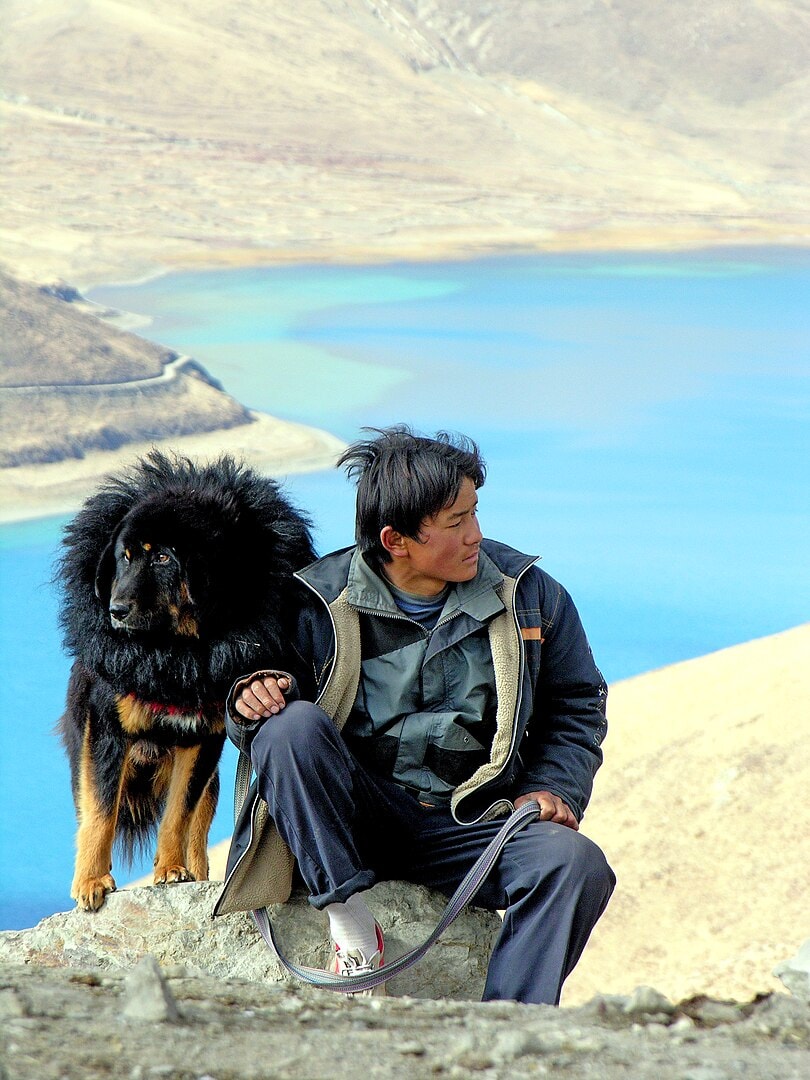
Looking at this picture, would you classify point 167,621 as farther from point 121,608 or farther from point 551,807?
point 551,807

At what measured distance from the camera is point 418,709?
7.81ft

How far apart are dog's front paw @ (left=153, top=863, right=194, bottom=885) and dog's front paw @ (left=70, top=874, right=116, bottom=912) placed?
10cm

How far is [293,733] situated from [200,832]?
0.71 meters

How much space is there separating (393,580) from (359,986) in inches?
31.0

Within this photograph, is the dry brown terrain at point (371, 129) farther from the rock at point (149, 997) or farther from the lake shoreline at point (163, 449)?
the rock at point (149, 997)

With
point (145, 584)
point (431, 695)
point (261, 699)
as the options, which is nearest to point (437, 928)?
point (431, 695)

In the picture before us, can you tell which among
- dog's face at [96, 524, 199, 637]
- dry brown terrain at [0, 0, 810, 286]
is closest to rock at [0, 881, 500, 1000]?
dog's face at [96, 524, 199, 637]

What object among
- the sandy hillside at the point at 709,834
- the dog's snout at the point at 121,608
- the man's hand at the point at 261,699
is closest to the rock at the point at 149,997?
the man's hand at the point at 261,699

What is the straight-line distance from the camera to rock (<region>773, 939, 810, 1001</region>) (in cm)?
192

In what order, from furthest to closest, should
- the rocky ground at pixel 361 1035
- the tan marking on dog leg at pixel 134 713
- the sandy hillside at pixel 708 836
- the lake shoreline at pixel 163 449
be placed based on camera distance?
the lake shoreline at pixel 163 449, the sandy hillside at pixel 708 836, the tan marking on dog leg at pixel 134 713, the rocky ground at pixel 361 1035

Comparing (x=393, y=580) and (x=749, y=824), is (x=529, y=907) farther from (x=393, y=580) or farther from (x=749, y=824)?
(x=749, y=824)

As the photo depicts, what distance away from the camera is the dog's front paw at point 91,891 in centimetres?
264

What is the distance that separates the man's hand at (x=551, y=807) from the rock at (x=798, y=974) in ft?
1.48

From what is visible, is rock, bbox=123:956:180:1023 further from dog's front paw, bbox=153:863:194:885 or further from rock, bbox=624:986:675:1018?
dog's front paw, bbox=153:863:194:885
